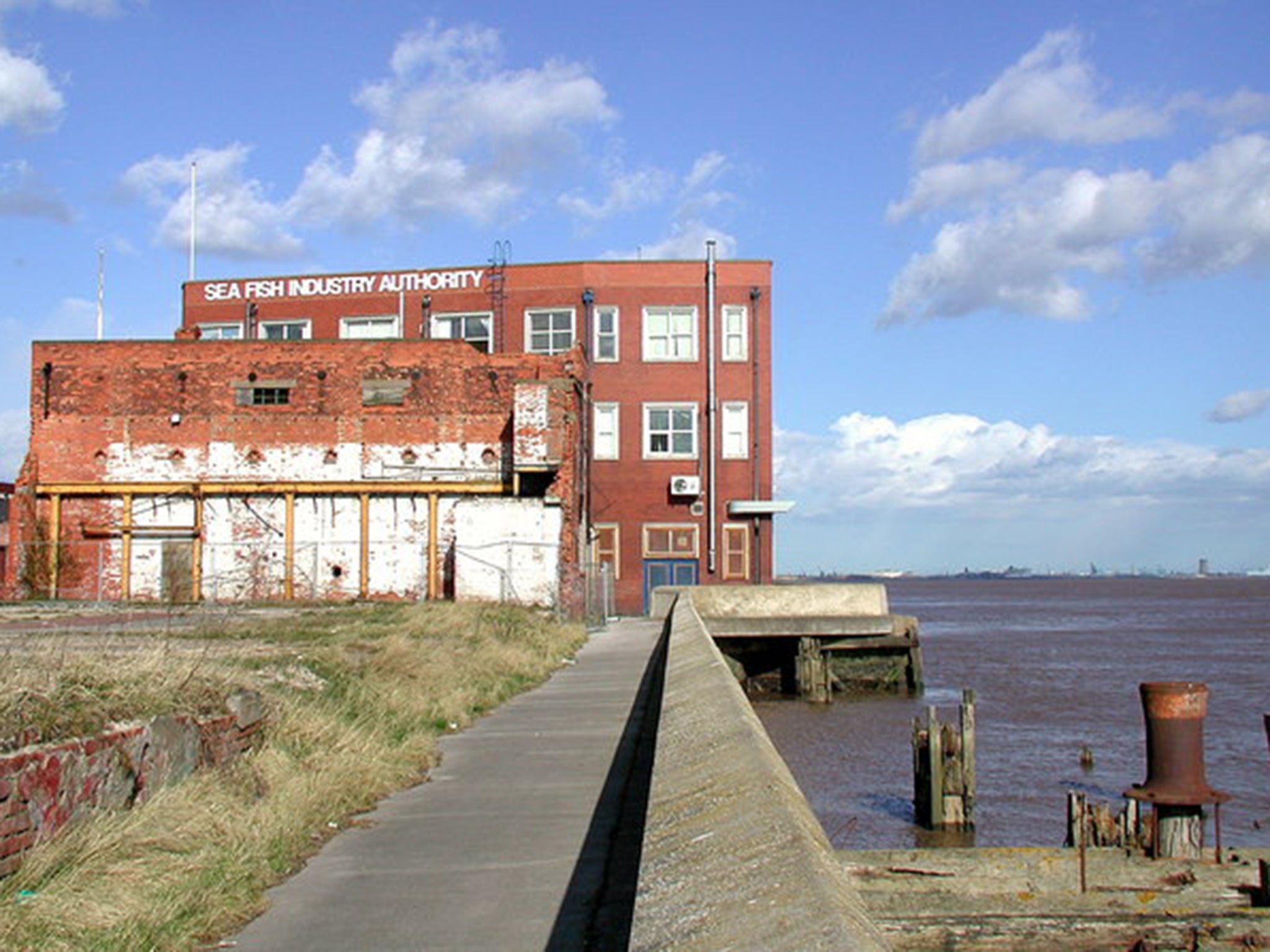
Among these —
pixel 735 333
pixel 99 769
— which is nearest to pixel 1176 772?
pixel 99 769

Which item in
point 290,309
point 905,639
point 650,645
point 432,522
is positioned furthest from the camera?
point 290,309

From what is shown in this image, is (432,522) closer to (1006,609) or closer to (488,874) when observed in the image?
(488,874)

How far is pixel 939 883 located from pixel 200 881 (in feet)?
13.8

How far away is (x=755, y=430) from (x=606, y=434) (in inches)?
202

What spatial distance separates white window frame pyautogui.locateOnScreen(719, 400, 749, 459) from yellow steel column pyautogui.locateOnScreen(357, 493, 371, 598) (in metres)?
12.8

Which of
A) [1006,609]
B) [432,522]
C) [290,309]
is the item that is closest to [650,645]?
[432,522]

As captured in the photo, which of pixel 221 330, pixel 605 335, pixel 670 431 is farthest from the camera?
pixel 221 330

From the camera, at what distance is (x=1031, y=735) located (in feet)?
84.8

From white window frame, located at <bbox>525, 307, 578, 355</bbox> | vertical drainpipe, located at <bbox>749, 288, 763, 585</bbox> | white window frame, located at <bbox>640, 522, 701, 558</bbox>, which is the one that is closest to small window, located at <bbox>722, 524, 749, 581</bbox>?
vertical drainpipe, located at <bbox>749, 288, 763, 585</bbox>

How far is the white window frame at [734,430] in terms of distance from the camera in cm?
4556

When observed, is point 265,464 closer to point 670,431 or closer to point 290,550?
point 290,550

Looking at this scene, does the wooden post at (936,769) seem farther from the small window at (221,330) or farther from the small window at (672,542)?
the small window at (221,330)

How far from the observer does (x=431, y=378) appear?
39.7m

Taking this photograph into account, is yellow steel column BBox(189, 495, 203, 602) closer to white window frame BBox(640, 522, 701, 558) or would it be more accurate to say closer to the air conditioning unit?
white window frame BBox(640, 522, 701, 558)
